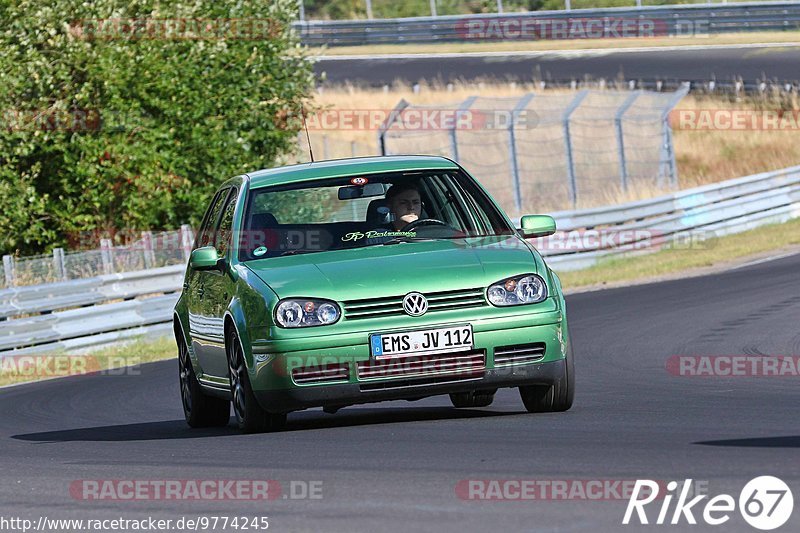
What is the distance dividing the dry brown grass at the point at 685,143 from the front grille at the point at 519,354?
68.1 ft

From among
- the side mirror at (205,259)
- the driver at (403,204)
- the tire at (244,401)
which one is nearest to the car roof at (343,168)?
the driver at (403,204)

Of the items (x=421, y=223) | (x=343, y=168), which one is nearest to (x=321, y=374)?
(x=421, y=223)

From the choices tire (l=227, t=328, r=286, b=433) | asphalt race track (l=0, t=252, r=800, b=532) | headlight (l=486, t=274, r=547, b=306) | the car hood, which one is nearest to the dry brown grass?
asphalt race track (l=0, t=252, r=800, b=532)

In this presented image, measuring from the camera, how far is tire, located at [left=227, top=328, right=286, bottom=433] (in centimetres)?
917

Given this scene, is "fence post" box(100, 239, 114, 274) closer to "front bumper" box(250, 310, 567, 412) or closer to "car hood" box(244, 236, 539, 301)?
"car hood" box(244, 236, 539, 301)

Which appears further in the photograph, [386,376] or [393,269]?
[393,269]

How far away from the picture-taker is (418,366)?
28.6ft

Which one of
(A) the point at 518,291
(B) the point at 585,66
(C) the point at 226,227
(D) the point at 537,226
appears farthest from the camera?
(B) the point at 585,66

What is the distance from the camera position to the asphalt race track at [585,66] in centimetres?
4391

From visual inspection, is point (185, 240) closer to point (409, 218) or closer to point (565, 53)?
point (409, 218)

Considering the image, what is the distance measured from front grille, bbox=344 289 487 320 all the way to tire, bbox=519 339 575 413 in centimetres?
73

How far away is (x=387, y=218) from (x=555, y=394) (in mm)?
1552

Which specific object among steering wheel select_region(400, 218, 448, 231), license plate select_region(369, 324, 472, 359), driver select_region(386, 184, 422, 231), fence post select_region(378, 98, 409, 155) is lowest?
fence post select_region(378, 98, 409, 155)

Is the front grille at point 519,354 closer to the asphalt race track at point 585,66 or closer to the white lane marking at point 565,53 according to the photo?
the asphalt race track at point 585,66
